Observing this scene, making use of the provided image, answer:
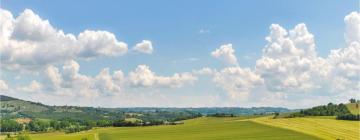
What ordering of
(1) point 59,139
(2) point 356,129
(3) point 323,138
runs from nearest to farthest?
1. (3) point 323,138
2. (2) point 356,129
3. (1) point 59,139

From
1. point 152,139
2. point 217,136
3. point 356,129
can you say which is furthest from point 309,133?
point 152,139

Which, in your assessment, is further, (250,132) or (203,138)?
(250,132)

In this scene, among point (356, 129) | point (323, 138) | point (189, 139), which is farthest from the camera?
point (356, 129)

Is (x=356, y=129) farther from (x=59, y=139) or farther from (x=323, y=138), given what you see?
(x=59, y=139)

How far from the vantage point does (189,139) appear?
174 m

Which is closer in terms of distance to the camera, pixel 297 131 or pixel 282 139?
pixel 282 139

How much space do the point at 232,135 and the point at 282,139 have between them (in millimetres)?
28612

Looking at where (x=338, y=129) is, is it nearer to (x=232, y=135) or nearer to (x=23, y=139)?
(x=232, y=135)

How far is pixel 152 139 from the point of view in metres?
186

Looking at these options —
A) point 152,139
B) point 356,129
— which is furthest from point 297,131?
point 152,139

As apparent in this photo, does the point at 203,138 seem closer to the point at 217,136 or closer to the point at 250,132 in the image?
the point at 217,136

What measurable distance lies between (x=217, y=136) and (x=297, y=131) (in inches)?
1323

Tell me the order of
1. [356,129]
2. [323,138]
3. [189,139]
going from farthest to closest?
[356,129]
[189,139]
[323,138]

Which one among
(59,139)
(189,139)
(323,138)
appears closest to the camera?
(323,138)
